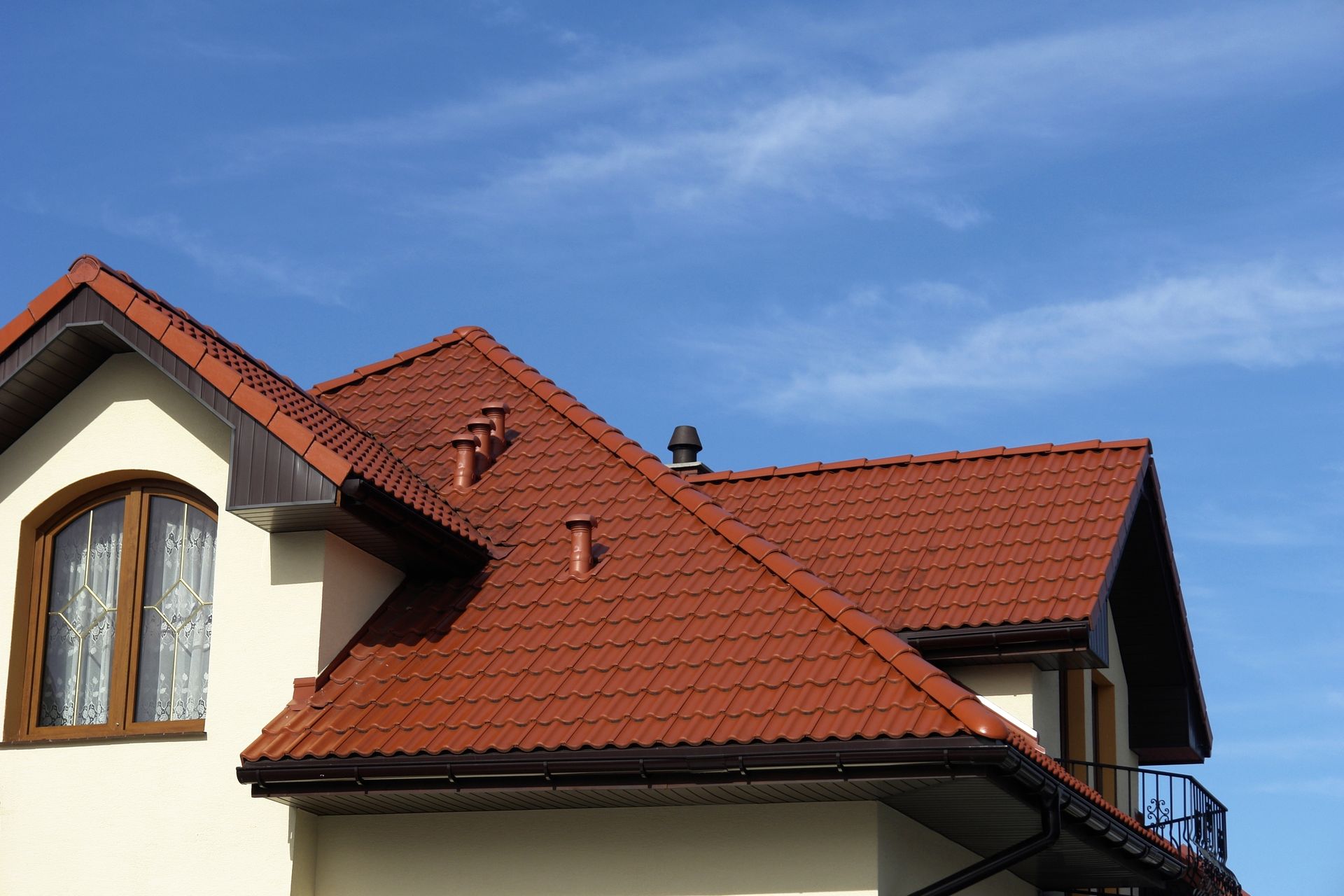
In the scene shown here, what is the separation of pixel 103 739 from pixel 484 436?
154 inches

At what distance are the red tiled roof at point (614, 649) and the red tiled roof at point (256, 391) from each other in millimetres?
729

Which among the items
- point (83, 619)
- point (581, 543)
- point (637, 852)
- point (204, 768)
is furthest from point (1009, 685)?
point (83, 619)

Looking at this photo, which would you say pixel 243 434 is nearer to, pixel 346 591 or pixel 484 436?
pixel 346 591

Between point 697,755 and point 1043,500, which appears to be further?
point 1043,500

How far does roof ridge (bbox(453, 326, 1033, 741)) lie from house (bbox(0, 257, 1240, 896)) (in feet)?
0.10

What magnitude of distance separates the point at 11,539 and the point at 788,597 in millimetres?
5767

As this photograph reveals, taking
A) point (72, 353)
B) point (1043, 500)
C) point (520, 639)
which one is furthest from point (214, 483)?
point (1043, 500)

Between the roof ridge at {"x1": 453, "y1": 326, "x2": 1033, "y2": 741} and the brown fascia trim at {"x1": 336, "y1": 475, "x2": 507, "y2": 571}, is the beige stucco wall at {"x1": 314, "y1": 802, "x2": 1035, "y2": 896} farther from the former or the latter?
the brown fascia trim at {"x1": 336, "y1": 475, "x2": 507, "y2": 571}

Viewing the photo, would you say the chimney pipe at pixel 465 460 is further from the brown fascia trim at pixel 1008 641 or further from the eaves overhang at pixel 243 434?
the brown fascia trim at pixel 1008 641

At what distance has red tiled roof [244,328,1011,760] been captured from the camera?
997cm

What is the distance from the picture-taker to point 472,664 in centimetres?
1127

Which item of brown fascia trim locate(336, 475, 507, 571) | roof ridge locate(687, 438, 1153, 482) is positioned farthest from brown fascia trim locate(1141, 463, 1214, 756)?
brown fascia trim locate(336, 475, 507, 571)

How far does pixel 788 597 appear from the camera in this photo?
11.1m

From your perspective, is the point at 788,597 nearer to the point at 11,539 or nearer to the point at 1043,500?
the point at 1043,500
